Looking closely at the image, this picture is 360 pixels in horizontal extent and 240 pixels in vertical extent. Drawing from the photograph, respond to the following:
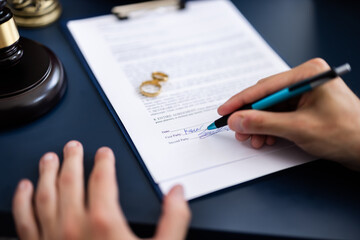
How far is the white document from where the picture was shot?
58 cm

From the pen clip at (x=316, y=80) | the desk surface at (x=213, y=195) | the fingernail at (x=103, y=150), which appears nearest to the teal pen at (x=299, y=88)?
the pen clip at (x=316, y=80)

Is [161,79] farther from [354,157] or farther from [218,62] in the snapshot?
[354,157]

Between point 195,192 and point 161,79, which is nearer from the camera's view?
point 195,192

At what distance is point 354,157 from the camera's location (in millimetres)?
566

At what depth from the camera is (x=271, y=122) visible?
1.81ft

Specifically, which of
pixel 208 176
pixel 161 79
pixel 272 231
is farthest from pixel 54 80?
pixel 272 231

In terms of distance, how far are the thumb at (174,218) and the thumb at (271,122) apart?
14 cm

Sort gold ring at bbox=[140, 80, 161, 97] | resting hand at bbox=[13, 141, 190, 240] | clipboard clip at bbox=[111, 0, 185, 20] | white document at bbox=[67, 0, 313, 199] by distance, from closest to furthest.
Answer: resting hand at bbox=[13, 141, 190, 240] < white document at bbox=[67, 0, 313, 199] < gold ring at bbox=[140, 80, 161, 97] < clipboard clip at bbox=[111, 0, 185, 20]

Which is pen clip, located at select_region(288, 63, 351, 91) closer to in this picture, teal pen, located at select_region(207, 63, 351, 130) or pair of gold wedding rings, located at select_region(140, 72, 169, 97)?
teal pen, located at select_region(207, 63, 351, 130)

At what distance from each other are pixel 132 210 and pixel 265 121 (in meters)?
0.22

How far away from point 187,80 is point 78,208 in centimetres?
32
